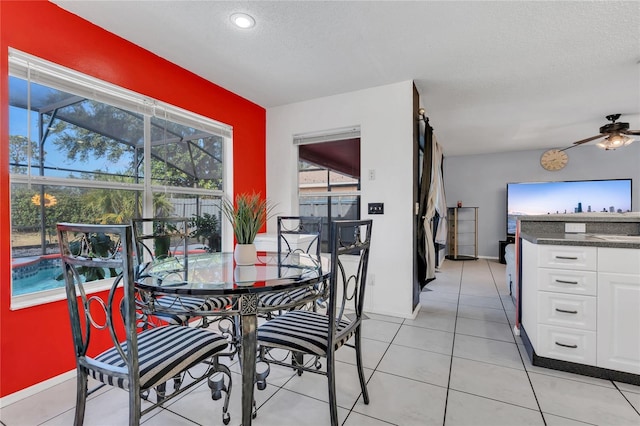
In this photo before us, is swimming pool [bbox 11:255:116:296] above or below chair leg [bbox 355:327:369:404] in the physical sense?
above

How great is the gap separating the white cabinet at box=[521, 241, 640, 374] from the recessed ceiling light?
2.48 meters

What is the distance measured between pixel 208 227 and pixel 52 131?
1.44 meters

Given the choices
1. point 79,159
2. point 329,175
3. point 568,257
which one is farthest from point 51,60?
point 568,257

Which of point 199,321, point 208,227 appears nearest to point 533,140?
point 208,227

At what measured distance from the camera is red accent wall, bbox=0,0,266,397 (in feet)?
5.42

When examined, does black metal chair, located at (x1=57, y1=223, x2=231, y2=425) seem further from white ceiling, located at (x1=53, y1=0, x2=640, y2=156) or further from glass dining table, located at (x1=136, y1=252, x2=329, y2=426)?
white ceiling, located at (x1=53, y1=0, x2=640, y2=156)

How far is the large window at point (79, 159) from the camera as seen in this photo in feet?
5.80

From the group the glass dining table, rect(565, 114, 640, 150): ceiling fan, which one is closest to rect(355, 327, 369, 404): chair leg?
the glass dining table

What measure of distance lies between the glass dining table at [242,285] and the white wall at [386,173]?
142 centimetres

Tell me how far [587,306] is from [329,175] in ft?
8.40

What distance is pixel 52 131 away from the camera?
Answer: 75.6 inches

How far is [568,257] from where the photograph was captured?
Answer: 6.44 feet

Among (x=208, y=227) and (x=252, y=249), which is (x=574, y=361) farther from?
(x=208, y=227)

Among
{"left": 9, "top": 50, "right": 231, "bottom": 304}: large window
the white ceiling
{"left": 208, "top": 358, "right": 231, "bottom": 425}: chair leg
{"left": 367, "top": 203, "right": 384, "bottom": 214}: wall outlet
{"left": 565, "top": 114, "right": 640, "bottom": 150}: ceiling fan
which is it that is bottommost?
{"left": 208, "top": 358, "right": 231, "bottom": 425}: chair leg
